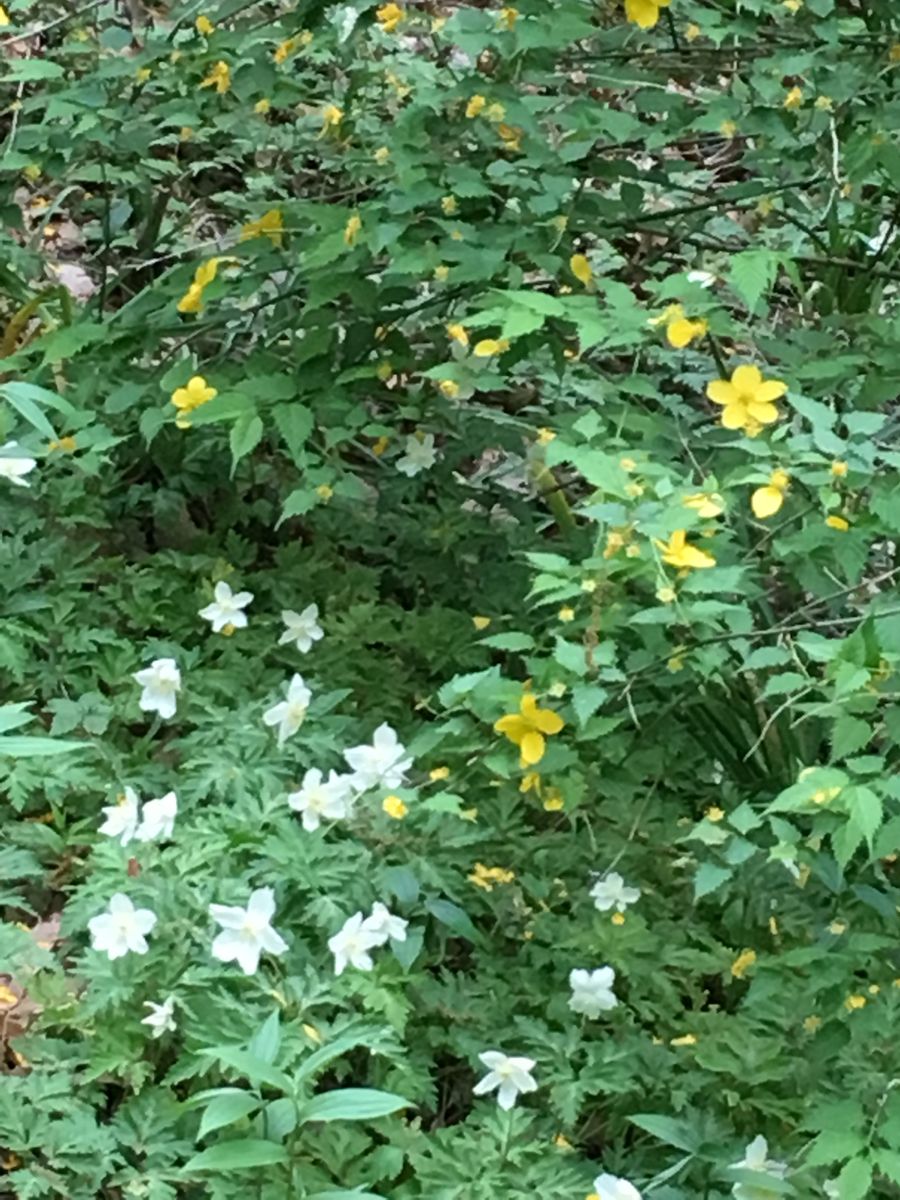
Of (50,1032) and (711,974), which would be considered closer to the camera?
(50,1032)

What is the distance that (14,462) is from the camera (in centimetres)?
185

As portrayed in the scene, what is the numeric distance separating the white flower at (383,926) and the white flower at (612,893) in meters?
0.26

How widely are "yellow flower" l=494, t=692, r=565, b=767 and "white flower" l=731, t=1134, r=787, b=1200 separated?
0.44m

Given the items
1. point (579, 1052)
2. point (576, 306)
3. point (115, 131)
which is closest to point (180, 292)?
point (115, 131)

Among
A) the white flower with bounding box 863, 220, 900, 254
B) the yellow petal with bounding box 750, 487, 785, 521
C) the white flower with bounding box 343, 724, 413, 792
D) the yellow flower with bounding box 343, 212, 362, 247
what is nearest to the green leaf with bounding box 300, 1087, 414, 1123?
the white flower with bounding box 343, 724, 413, 792

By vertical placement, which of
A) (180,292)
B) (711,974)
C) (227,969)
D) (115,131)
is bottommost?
(711,974)

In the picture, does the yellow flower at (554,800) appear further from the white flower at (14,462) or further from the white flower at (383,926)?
the white flower at (14,462)

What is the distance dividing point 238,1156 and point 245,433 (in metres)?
0.84

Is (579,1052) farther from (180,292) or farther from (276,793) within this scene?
(180,292)

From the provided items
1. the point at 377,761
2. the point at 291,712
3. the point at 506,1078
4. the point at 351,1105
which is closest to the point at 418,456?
the point at 291,712

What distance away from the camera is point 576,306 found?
5.00ft

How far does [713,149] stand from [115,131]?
67.1 inches

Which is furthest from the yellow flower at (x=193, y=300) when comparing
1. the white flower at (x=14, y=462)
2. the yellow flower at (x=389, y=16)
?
the yellow flower at (x=389, y=16)

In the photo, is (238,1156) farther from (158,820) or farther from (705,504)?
(705,504)
